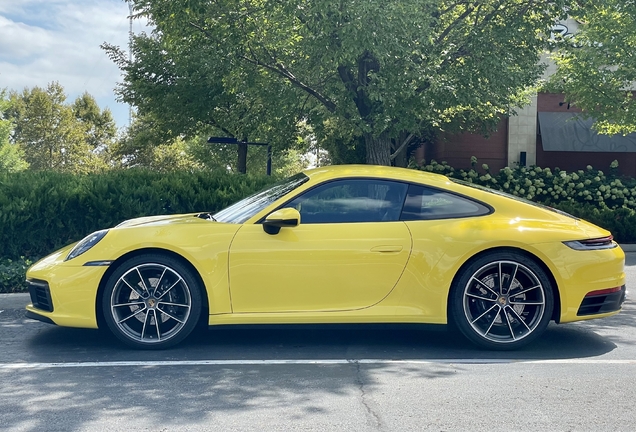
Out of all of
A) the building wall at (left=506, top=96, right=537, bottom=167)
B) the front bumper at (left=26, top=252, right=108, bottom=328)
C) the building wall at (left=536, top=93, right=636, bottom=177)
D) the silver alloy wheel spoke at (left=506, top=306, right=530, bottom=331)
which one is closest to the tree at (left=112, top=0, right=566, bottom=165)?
the silver alloy wheel spoke at (left=506, top=306, right=530, bottom=331)

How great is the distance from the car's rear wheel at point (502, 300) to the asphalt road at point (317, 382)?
0.17 metres

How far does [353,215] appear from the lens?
4992 mm

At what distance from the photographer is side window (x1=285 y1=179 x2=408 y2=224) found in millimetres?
4988

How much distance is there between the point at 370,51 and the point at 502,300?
559 cm

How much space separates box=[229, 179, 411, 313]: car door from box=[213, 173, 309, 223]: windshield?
0.82 ft

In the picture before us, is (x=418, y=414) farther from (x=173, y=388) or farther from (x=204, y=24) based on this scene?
(x=204, y=24)

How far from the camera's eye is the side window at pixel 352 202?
4.99 m

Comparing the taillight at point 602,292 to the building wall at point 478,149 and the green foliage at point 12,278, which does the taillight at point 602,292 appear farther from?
the building wall at point 478,149

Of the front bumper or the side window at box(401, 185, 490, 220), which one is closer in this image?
the front bumper

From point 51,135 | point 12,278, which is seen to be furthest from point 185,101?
point 51,135

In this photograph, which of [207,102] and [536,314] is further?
[207,102]

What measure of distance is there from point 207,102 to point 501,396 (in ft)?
52.8

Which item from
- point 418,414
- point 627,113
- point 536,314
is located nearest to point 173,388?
point 418,414

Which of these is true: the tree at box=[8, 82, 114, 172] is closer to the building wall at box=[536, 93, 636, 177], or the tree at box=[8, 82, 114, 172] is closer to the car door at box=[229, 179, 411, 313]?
the building wall at box=[536, 93, 636, 177]
